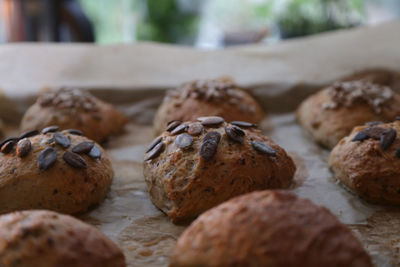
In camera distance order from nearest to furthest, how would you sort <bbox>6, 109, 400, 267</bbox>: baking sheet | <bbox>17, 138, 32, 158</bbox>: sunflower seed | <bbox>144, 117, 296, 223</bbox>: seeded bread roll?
1. <bbox>6, 109, 400, 267</bbox>: baking sheet
2. <bbox>144, 117, 296, 223</bbox>: seeded bread roll
3. <bbox>17, 138, 32, 158</bbox>: sunflower seed

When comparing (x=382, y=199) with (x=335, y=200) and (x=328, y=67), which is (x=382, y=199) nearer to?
(x=335, y=200)

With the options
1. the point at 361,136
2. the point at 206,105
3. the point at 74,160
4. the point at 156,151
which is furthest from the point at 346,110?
the point at 74,160

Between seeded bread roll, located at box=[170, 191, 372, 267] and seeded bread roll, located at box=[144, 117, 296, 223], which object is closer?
seeded bread roll, located at box=[170, 191, 372, 267]

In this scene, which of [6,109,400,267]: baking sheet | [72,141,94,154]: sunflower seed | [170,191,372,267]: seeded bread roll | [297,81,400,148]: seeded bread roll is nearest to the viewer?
[170,191,372,267]: seeded bread roll

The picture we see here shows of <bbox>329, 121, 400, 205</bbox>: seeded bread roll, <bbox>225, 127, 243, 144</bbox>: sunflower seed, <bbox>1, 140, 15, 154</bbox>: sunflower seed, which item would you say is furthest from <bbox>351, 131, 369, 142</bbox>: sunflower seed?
<bbox>1, 140, 15, 154</bbox>: sunflower seed

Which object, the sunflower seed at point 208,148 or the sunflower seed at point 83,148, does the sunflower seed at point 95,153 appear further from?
the sunflower seed at point 208,148

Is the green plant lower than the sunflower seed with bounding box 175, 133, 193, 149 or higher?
higher

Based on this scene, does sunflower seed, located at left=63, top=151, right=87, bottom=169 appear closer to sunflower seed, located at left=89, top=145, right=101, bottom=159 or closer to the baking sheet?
sunflower seed, located at left=89, top=145, right=101, bottom=159

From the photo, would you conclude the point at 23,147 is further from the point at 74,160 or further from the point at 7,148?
the point at 74,160

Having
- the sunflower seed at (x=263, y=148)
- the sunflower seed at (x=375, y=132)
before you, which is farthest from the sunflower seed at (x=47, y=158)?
the sunflower seed at (x=375, y=132)
